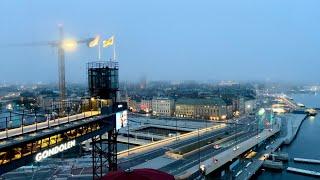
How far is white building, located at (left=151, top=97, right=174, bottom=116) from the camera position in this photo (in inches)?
4210

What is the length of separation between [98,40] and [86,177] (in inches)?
521

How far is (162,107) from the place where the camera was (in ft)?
356

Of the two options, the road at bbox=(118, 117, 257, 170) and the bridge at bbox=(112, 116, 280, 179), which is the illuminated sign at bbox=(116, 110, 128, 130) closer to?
the bridge at bbox=(112, 116, 280, 179)

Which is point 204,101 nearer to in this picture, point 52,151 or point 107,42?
point 107,42

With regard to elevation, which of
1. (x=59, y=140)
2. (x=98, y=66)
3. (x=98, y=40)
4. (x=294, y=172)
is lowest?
(x=294, y=172)

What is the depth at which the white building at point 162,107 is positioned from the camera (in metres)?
107

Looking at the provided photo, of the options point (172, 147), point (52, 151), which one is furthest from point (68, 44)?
point (52, 151)

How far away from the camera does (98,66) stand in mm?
22500

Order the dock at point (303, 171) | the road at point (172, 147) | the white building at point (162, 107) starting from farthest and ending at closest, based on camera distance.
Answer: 1. the white building at point (162, 107)
2. the dock at point (303, 171)
3. the road at point (172, 147)

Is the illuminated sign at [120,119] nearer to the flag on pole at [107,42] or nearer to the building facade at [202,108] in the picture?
the flag on pole at [107,42]

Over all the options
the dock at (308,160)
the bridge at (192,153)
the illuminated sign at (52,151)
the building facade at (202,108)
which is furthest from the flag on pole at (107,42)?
the building facade at (202,108)

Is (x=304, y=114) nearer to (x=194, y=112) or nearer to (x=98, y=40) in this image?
(x=194, y=112)

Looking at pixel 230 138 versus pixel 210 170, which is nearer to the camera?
pixel 210 170

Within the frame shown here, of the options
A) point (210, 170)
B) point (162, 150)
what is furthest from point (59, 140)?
point (162, 150)
